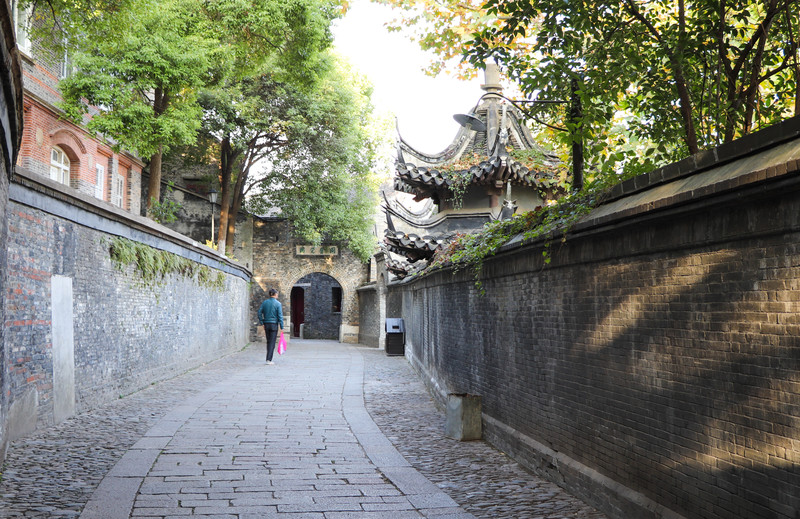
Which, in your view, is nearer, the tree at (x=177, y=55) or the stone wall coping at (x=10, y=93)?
the stone wall coping at (x=10, y=93)

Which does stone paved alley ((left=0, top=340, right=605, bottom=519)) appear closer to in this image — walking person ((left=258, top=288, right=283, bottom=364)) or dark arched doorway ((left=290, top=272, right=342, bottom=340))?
walking person ((left=258, top=288, right=283, bottom=364))

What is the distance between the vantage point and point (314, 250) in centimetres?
3256

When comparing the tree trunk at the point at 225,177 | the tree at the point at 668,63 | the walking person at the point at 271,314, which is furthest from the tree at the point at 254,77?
the tree at the point at 668,63

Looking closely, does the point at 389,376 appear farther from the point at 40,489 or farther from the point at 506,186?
the point at 40,489

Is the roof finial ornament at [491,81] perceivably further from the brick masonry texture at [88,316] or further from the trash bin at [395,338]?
the trash bin at [395,338]

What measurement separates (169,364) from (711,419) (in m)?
11.8

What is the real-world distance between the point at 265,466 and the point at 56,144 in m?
17.5

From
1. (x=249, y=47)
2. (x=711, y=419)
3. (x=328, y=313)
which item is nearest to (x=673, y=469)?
(x=711, y=419)

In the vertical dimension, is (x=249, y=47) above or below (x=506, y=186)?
above

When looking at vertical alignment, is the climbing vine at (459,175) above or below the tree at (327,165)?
below

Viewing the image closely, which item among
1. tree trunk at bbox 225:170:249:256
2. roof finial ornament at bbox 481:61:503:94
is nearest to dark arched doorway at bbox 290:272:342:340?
tree trunk at bbox 225:170:249:256

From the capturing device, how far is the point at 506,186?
14.3 m

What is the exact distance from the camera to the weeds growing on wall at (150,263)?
34.8 ft

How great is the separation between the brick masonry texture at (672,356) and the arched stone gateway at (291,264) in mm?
26383
